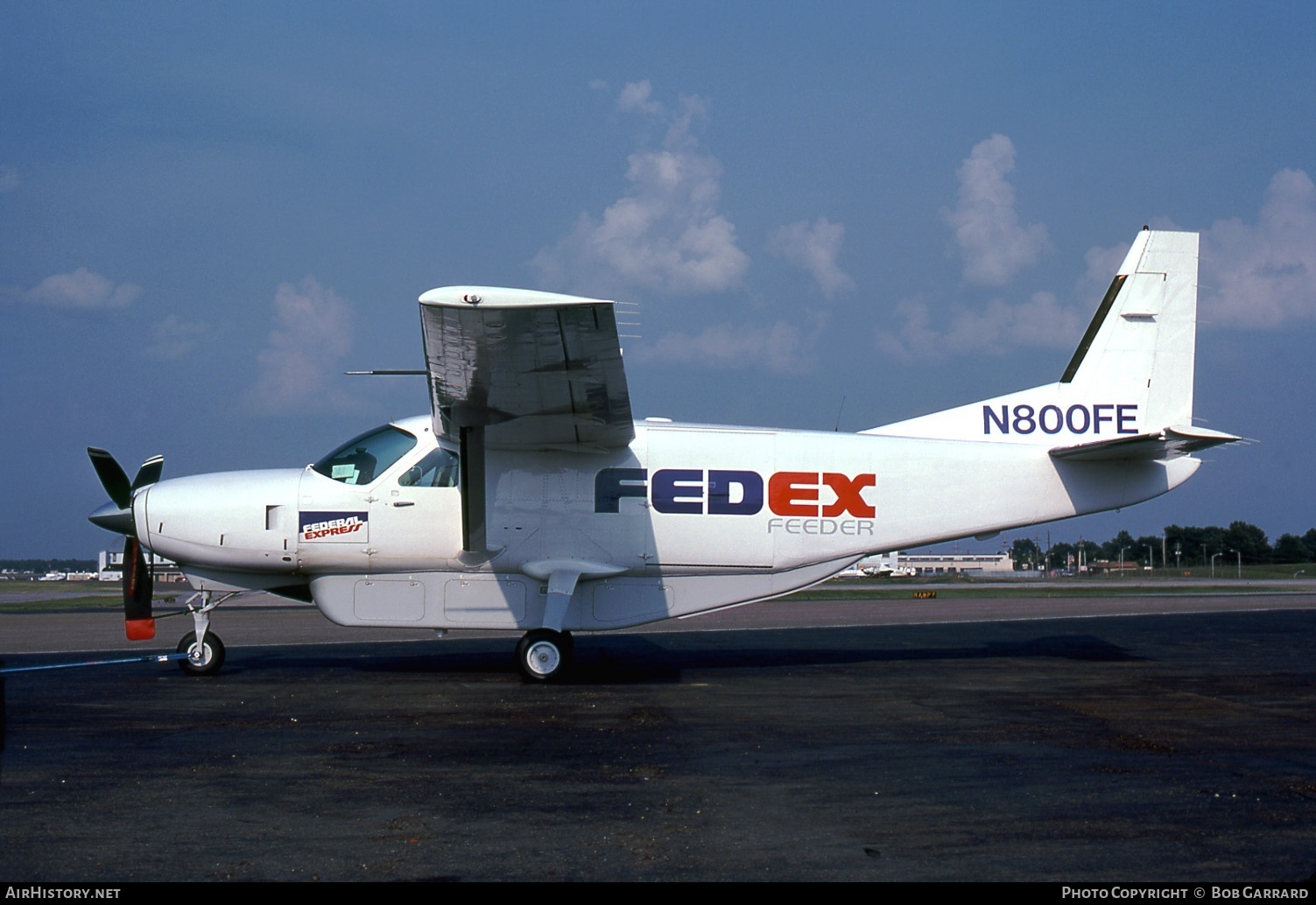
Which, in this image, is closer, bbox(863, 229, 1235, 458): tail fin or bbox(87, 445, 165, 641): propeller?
bbox(87, 445, 165, 641): propeller

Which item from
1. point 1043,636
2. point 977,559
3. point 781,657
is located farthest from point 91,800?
point 977,559

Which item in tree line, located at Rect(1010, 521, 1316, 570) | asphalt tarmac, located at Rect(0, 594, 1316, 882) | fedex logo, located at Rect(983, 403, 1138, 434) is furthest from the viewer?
tree line, located at Rect(1010, 521, 1316, 570)

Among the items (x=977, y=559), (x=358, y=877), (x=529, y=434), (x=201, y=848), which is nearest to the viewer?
(x=358, y=877)

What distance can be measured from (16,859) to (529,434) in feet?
25.7

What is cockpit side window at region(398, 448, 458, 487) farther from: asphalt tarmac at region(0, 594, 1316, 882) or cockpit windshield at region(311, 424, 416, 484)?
asphalt tarmac at region(0, 594, 1316, 882)

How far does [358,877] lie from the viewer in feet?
14.6

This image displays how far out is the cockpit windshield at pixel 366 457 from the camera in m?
12.5

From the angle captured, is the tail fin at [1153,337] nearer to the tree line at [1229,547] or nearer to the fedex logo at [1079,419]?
the fedex logo at [1079,419]

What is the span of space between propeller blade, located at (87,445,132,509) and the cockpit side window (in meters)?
3.26

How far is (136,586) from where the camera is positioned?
1239 centimetres

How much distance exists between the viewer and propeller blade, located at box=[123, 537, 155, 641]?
12359 mm

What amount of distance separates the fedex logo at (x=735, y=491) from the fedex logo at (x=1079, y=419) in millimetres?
2238

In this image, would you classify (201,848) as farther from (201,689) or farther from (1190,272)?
(1190,272)

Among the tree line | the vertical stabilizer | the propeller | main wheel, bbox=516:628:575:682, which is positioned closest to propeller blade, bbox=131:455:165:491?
the propeller
